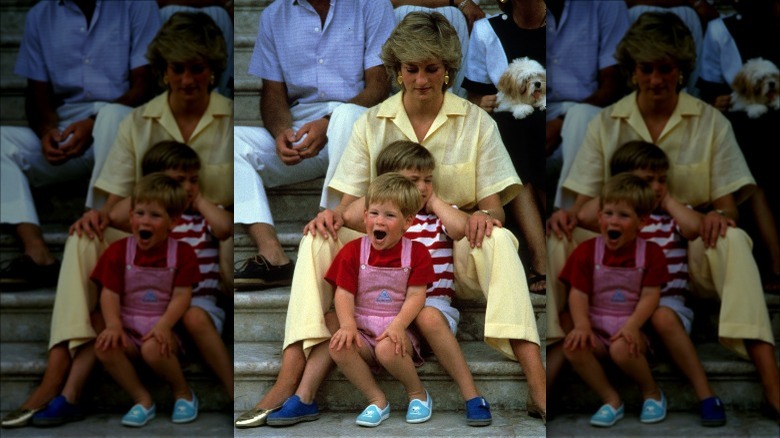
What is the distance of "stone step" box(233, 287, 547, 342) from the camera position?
343cm

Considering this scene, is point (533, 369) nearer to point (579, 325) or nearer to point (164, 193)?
point (579, 325)

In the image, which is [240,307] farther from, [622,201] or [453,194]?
[622,201]

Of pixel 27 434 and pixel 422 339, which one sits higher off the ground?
pixel 422 339

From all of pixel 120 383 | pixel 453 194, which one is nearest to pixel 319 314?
pixel 453 194

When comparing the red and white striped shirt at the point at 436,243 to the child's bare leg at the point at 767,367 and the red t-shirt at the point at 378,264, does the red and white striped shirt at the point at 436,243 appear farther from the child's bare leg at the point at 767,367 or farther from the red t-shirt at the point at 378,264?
the child's bare leg at the point at 767,367

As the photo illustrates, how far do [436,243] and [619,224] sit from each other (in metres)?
0.76

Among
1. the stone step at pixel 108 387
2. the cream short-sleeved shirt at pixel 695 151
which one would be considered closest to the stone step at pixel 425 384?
the stone step at pixel 108 387

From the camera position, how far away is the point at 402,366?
127 inches

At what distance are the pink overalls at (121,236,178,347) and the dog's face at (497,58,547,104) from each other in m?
1.40

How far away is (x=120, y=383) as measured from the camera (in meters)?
3.55

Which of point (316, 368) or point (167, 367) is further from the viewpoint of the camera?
point (167, 367)

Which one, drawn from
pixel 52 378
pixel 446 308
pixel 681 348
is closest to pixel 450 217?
pixel 446 308

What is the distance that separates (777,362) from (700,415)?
0.38 metres

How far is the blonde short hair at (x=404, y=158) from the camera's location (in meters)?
3.32
